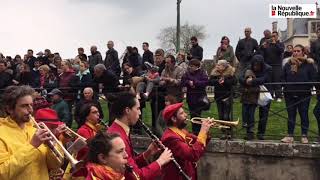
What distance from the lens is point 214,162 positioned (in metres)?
10.4

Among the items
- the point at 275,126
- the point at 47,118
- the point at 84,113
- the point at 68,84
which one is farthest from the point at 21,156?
the point at 68,84

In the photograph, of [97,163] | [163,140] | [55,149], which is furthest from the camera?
[163,140]

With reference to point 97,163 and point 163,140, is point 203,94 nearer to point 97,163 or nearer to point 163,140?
point 163,140

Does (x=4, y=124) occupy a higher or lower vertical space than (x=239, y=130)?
higher

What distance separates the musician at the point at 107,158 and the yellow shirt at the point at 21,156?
558 millimetres

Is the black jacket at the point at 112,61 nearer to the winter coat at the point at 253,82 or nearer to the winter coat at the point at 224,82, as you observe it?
the winter coat at the point at 224,82

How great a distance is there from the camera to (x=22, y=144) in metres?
4.70

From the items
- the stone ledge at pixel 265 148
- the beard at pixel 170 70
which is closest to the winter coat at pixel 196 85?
the beard at pixel 170 70

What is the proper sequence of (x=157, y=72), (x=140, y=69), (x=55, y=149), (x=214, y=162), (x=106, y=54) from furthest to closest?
(x=106, y=54) → (x=140, y=69) → (x=157, y=72) → (x=214, y=162) → (x=55, y=149)

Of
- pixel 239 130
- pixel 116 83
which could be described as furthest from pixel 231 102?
pixel 116 83

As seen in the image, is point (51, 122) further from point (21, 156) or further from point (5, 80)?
point (5, 80)

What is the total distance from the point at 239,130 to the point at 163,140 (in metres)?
4.62

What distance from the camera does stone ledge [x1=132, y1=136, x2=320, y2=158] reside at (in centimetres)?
943

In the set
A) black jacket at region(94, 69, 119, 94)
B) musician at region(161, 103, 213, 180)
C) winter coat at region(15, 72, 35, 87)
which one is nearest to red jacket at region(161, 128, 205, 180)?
musician at region(161, 103, 213, 180)
